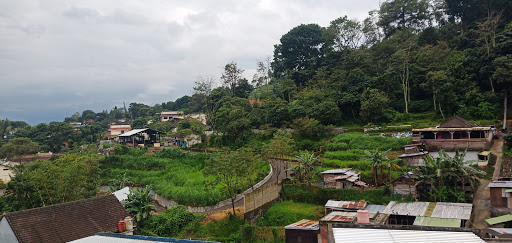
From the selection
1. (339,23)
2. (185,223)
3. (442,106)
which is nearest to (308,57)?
(339,23)

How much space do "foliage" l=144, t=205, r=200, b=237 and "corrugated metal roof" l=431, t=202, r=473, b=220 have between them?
1411 centimetres

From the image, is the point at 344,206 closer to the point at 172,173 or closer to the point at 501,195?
the point at 501,195

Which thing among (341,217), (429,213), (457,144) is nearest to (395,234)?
(341,217)

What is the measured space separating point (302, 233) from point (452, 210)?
773 centimetres

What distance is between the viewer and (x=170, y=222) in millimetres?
19641

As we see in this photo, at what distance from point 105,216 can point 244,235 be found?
7.71 meters

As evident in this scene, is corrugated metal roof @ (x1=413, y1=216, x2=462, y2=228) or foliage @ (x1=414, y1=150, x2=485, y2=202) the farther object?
foliage @ (x1=414, y1=150, x2=485, y2=202)

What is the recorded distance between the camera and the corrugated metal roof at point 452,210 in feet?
50.5

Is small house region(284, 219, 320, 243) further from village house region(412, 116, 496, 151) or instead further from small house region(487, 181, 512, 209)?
village house region(412, 116, 496, 151)

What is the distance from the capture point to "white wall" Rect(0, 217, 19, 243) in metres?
14.0

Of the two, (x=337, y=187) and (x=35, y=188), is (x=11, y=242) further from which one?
(x=337, y=187)

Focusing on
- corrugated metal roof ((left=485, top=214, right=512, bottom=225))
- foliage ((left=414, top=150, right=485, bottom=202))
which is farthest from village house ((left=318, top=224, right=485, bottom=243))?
foliage ((left=414, top=150, right=485, bottom=202))

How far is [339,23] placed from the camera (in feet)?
173

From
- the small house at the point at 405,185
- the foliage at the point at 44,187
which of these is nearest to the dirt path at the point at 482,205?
the small house at the point at 405,185
